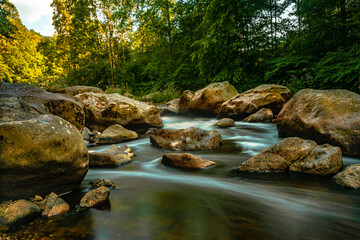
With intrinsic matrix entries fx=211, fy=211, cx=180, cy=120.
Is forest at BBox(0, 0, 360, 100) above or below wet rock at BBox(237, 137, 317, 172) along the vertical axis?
above

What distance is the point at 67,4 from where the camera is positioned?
25.2 metres

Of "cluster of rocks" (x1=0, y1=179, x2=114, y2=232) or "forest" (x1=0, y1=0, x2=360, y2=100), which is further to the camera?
"forest" (x1=0, y1=0, x2=360, y2=100)

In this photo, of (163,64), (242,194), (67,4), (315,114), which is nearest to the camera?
(242,194)

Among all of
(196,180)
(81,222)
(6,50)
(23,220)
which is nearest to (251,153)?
(196,180)

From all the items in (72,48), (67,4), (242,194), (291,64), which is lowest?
(242,194)

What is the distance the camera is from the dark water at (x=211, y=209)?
73.2 inches

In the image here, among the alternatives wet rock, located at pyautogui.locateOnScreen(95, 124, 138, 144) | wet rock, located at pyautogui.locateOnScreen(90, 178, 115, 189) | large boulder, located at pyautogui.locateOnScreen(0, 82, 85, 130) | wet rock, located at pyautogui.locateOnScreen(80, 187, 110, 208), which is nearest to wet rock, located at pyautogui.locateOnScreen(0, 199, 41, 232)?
wet rock, located at pyautogui.locateOnScreen(80, 187, 110, 208)

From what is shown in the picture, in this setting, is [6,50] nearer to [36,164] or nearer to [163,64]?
[163,64]

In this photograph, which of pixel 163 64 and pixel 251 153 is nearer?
pixel 251 153

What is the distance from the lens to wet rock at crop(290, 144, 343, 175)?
3.12m

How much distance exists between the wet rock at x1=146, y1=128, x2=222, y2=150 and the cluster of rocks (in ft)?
9.23

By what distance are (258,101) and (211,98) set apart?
8.17ft

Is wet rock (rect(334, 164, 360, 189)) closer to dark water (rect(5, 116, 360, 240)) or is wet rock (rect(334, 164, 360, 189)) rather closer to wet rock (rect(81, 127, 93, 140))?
dark water (rect(5, 116, 360, 240))

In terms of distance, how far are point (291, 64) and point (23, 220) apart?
10901 millimetres
